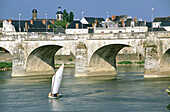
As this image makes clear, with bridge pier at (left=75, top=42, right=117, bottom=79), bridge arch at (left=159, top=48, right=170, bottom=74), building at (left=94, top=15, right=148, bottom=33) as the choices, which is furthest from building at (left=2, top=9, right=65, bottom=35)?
bridge arch at (left=159, top=48, right=170, bottom=74)

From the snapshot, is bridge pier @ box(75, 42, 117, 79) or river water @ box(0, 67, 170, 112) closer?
river water @ box(0, 67, 170, 112)

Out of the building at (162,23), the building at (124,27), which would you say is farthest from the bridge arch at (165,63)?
the building at (162,23)

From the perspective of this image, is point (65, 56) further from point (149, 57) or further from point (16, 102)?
point (16, 102)

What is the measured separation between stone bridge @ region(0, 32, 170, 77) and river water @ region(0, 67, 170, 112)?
2.97 metres

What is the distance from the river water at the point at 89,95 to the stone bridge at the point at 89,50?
2.97m

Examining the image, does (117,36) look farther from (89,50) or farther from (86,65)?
(86,65)

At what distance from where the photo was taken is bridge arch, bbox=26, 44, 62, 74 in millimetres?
83750

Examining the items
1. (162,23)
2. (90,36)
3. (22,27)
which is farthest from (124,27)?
(22,27)

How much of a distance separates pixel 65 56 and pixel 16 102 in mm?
63744

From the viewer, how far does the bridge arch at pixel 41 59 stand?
83750 mm

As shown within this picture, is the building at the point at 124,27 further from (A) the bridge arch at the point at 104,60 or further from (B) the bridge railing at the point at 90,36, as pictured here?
(B) the bridge railing at the point at 90,36

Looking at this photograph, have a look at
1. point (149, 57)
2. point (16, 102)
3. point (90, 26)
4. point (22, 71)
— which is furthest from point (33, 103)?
point (90, 26)

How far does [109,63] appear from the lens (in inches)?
3253

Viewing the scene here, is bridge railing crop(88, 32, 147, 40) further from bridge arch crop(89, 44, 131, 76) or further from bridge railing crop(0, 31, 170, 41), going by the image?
bridge arch crop(89, 44, 131, 76)
